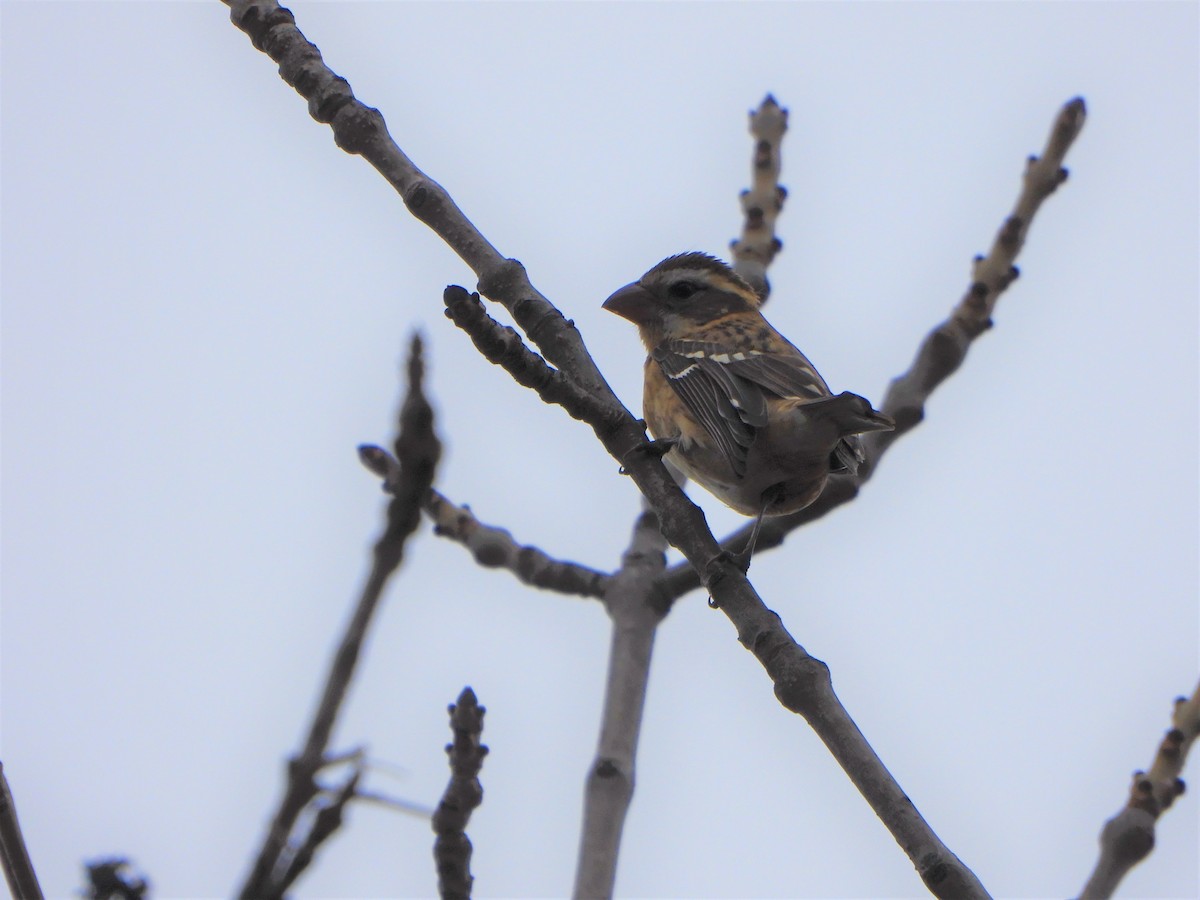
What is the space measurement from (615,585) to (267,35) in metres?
2.30

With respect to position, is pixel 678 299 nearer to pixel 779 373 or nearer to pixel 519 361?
pixel 779 373

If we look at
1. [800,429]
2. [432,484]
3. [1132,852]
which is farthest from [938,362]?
[432,484]

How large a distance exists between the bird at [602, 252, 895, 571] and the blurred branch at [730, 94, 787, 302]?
154 mm

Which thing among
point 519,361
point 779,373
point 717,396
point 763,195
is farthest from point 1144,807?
point 763,195

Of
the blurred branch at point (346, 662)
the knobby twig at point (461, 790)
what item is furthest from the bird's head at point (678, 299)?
the blurred branch at point (346, 662)

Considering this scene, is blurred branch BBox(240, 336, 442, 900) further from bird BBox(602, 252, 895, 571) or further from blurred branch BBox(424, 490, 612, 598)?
blurred branch BBox(424, 490, 612, 598)

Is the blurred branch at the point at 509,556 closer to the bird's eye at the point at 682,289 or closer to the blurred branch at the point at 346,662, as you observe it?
the bird's eye at the point at 682,289

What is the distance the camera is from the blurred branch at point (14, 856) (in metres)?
2.27

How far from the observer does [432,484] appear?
2369 mm

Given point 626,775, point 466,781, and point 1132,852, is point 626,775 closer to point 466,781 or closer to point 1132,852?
point 466,781

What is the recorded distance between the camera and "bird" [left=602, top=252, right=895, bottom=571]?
5.75m

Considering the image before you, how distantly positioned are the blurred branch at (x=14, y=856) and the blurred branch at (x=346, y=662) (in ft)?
1.23

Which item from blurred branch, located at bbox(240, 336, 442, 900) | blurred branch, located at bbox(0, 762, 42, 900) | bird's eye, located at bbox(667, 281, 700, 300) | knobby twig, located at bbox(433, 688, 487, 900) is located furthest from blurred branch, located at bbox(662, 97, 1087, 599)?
blurred branch, located at bbox(0, 762, 42, 900)

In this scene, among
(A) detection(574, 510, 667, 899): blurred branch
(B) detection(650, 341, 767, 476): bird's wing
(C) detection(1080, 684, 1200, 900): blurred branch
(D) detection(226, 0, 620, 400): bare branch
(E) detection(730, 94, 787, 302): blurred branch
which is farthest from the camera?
(E) detection(730, 94, 787, 302): blurred branch
